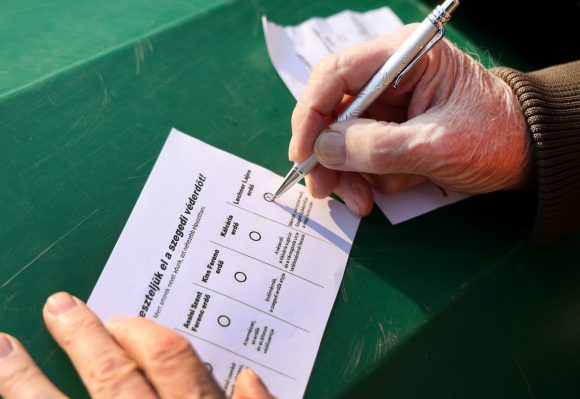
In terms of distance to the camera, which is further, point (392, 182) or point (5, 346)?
point (392, 182)

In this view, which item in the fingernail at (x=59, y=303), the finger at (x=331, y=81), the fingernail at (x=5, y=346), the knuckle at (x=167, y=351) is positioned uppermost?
the finger at (x=331, y=81)

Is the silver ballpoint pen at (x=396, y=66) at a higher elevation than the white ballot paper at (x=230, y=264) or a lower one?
higher

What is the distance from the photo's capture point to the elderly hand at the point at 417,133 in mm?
817

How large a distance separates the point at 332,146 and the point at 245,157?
7.1 inches

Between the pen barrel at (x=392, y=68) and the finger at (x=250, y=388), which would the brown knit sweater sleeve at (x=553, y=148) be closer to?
the pen barrel at (x=392, y=68)

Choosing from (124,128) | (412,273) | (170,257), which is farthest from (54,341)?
(412,273)

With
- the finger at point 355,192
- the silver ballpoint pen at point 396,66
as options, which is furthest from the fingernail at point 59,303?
the finger at point 355,192

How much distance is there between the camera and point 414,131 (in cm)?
81

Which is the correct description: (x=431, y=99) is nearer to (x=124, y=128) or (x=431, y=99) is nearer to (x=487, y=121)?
(x=487, y=121)

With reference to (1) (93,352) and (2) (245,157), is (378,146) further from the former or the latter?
(1) (93,352)

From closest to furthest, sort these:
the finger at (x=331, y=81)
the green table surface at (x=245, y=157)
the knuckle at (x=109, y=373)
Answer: the knuckle at (x=109, y=373), the green table surface at (x=245, y=157), the finger at (x=331, y=81)

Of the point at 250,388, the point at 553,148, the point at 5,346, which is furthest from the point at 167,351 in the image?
the point at 553,148

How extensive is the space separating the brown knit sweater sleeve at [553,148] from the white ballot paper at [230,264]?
333 mm

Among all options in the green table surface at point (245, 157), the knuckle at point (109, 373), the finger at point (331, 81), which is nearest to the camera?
the knuckle at point (109, 373)
